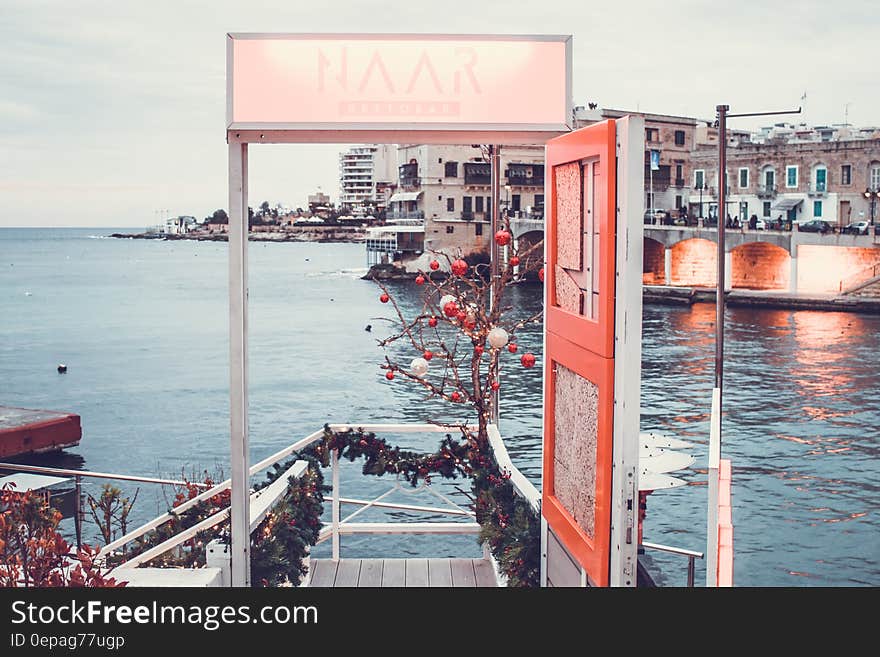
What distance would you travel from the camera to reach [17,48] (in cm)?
10175

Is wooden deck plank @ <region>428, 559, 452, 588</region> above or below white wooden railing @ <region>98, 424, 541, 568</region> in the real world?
below

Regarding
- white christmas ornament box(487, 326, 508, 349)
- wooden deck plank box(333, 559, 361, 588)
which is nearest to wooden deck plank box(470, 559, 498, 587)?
wooden deck plank box(333, 559, 361, 588)

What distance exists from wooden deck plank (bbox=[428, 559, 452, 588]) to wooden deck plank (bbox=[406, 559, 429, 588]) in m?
0.02

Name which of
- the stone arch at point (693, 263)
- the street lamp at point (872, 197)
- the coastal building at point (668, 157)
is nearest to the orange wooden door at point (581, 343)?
the street lamp at point (872, 197)

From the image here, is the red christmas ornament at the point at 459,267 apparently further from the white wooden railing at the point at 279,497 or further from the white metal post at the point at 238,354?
the white metal post at the point at 238,354

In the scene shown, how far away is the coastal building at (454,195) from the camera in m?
64.8

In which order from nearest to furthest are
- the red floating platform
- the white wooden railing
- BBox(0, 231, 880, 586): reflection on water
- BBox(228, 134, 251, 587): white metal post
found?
BBox(228, 134, 251, 587): white metal post, the white wooden railing, BBox(0, 231, 880, 586): reflection on water, the red floating platform

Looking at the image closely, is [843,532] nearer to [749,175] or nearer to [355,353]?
[355,353]

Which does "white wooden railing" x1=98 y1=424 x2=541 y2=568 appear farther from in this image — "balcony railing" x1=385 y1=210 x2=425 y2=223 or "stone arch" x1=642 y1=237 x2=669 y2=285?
"balcony railing" x1=385 y1=210 x2=425 y2=223

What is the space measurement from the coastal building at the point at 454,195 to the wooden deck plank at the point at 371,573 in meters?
57.7

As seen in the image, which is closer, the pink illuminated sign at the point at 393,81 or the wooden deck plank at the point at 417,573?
the pink illuminated sign at the point at 393,81

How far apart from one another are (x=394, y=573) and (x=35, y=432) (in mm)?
19013

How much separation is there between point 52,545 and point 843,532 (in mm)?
14336

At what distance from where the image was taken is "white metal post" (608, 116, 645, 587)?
3.21 m
